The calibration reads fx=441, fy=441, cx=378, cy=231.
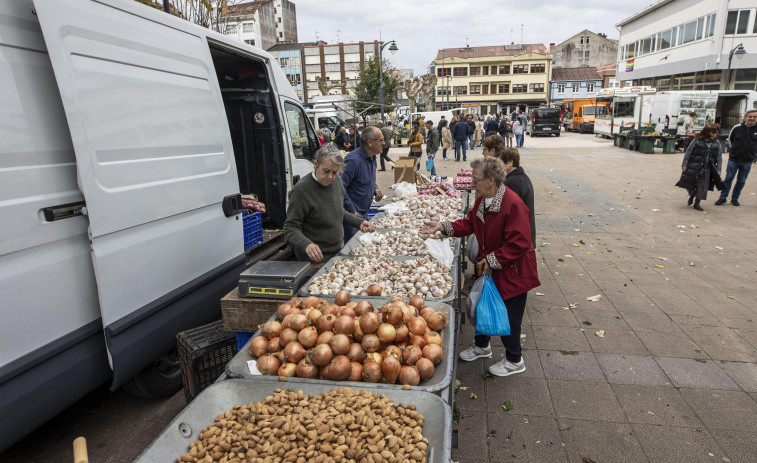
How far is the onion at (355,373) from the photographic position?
7.98 feet

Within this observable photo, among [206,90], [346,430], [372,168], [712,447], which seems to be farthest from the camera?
[372,168]

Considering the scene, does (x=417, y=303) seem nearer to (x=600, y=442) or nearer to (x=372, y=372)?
(x=372, y=372)

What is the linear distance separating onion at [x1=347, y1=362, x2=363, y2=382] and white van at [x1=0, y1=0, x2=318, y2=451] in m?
1.72

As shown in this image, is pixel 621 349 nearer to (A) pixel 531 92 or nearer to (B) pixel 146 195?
(B) pixel 146 195

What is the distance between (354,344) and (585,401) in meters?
2.39

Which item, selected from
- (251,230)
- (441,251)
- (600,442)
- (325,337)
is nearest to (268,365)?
(325,337)

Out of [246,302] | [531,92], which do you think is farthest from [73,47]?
[531,92]

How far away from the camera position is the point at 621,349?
4.60 metres

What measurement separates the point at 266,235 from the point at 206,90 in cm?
263

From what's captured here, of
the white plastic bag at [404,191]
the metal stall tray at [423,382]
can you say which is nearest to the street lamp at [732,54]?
the white plastic bag at [404,191]

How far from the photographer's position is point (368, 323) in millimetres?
2645

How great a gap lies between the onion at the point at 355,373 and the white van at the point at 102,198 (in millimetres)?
1725

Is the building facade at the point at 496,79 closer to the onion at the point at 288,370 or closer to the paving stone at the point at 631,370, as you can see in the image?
the paving stone at the point at 631,370

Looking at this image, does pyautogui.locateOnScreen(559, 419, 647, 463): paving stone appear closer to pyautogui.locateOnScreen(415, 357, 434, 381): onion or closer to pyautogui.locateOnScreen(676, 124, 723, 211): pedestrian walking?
pyautogui.locateOnScreen(415, 357, 434, 381): onion
